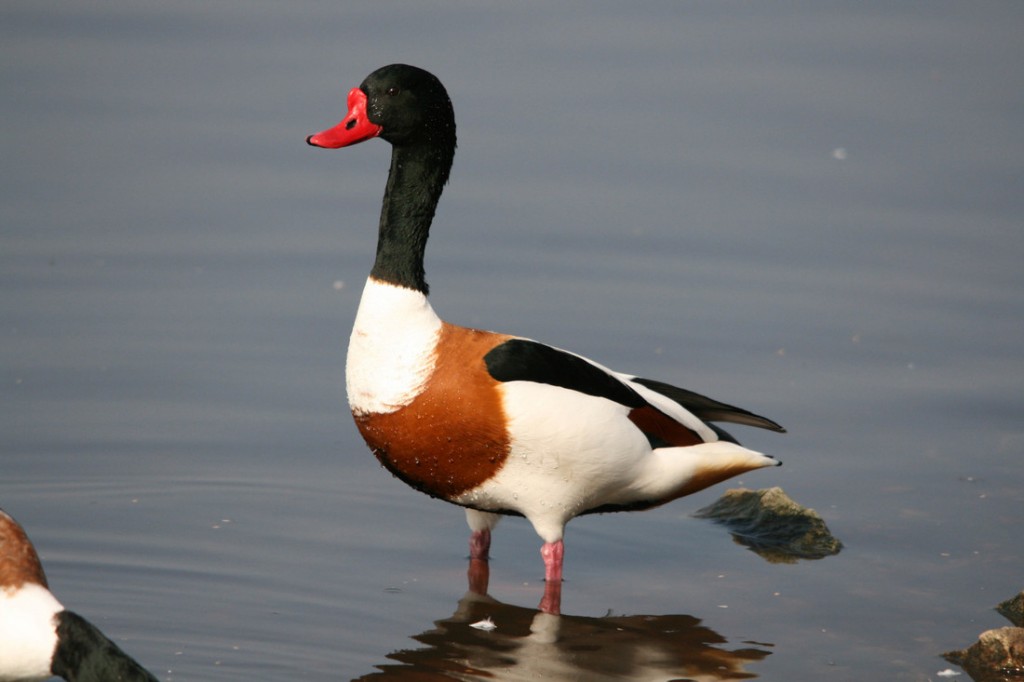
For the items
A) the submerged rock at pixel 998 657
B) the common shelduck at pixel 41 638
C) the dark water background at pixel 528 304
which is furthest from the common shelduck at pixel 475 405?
the common shelduck at pixel 41 638

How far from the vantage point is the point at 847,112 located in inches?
507

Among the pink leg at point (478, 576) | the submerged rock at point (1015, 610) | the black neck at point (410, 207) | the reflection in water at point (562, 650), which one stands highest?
the black neck at point (410, 207)

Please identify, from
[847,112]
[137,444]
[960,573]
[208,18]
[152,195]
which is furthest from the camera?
[208,18]

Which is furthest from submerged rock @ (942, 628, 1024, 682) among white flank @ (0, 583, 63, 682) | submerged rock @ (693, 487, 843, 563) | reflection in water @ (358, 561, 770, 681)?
white flank @ (0, 583, 63, 682)

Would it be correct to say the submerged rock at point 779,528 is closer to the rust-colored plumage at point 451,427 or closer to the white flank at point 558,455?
the white flank at point 558,455

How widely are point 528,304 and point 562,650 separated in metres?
3.74

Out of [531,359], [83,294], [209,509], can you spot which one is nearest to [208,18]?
[83,294]

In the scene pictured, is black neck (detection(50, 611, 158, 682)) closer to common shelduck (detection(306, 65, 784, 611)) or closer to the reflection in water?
the reflection in water

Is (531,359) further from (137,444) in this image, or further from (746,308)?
(746,308)

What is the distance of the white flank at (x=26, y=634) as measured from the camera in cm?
539

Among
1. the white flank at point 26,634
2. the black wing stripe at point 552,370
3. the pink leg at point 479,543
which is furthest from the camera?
the pink leg at point 479,543

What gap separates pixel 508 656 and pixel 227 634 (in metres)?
1.07

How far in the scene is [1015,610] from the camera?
703 centimetres

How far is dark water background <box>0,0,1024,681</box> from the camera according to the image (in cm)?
704
